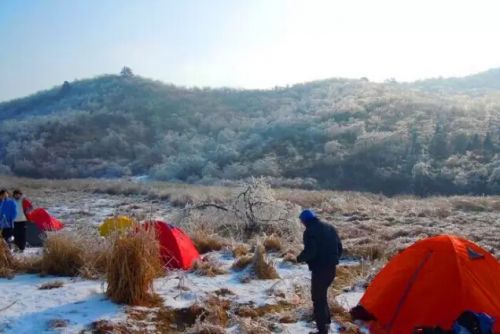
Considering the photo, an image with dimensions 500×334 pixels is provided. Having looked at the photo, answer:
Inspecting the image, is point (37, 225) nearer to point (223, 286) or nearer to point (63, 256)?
point (63, 256)

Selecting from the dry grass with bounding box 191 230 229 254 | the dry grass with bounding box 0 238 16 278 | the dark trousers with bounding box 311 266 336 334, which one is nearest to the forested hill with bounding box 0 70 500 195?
the dry grass with bounding box 191 230 229 254

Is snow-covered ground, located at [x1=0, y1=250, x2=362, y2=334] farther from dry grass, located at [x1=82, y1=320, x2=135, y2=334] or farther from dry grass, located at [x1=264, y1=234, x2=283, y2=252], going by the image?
dry grass, located at [x1=264, y1=234, x2=283, y2=252]

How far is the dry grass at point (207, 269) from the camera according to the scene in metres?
10.3

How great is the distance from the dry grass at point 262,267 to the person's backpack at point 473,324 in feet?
13.8

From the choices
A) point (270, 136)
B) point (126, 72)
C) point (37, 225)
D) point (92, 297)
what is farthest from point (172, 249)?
point (126, 72)

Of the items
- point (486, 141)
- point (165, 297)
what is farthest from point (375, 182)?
point (165, 297)

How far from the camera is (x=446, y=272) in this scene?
7258 mm

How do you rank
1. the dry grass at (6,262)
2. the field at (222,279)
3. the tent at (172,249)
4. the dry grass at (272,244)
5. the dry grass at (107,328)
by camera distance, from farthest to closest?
the dry grass at (272,244)
the tent at (172,249)
the dry grass at (6,262)
the field at (222,279)
the dry grass at (107,328)

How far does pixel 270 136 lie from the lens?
62.4 metres

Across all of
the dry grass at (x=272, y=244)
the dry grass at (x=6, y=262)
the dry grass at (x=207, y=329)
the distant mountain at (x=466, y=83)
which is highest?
the distant mountain at (x=466, y=83)

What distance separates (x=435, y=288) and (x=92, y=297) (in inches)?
183

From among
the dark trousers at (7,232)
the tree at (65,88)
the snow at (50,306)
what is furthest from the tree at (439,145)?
the tree at (65,88)

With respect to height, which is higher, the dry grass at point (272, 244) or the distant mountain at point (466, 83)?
the distant mountain at point (466, 83)

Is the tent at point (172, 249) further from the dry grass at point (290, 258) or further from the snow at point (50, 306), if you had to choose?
the dry grass at point (290, 258)
